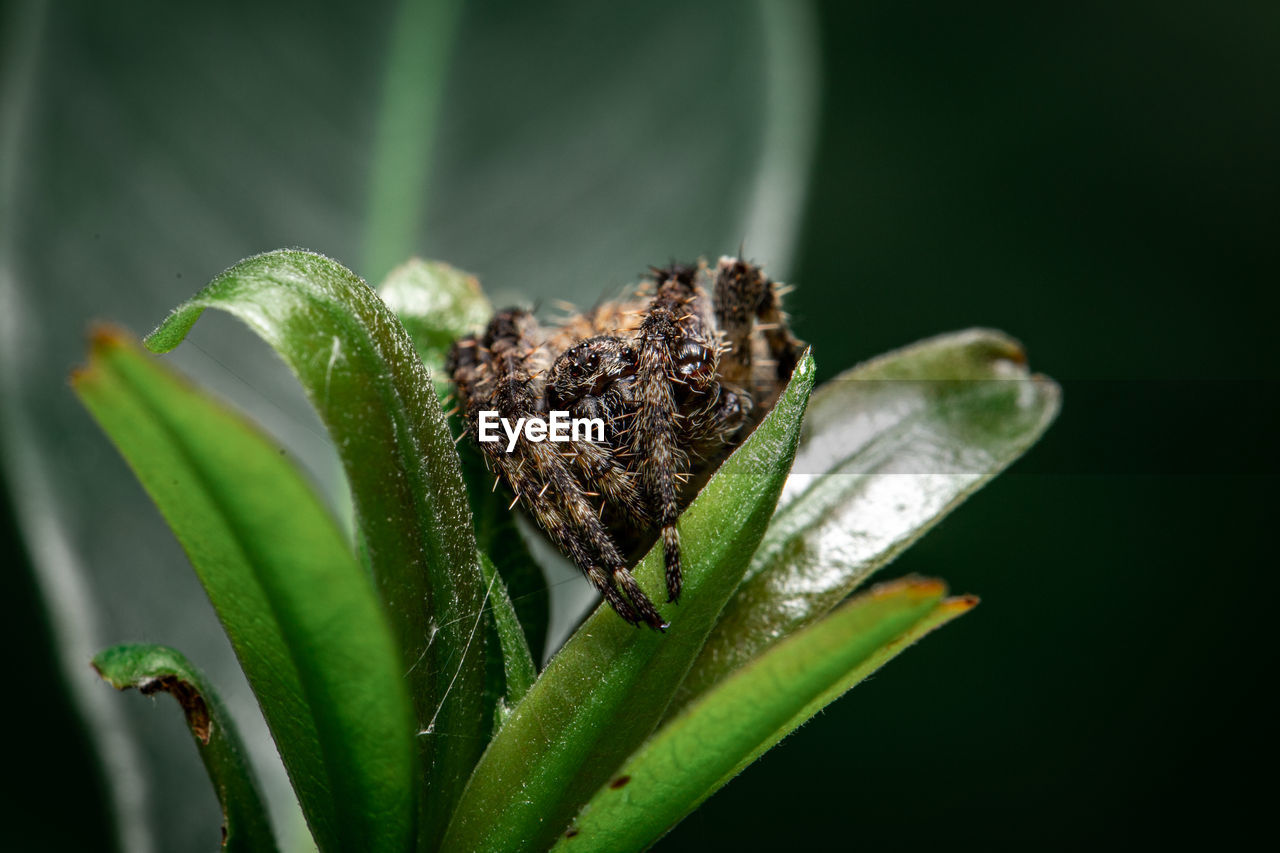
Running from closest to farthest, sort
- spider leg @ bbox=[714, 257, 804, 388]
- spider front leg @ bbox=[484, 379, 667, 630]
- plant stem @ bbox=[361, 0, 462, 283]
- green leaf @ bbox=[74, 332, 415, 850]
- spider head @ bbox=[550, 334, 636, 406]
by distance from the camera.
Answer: green leaf @ bbox=[74, 332, 415, 850]
spider front leg @ bbox=[484, 379, 667, 630]
spider head @ bbox=[550, 334, 636, 406]
spider leg @ bbox=[714, 257, 804, 388]
plant stem @ bbox=[361, 0, 462, 283]

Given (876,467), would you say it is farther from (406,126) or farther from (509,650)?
(406,126)

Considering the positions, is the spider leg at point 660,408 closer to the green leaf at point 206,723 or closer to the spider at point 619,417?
the spider at point 619,417

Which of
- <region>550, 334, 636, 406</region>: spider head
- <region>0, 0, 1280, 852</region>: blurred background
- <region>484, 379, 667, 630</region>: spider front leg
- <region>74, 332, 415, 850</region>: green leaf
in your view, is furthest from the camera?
<region>0, 0, 1280, 852</region>: blurred background

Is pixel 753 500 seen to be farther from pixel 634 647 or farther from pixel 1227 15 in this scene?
pixel 1227 15

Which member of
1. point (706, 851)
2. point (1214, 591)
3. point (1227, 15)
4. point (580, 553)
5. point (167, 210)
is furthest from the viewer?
point (1227, 15)

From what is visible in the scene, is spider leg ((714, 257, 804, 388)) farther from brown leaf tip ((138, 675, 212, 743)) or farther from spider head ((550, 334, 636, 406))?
brown leaf tip ((138, 675, 212, 743))

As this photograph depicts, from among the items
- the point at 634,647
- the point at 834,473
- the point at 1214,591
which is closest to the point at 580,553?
the point at 634,647

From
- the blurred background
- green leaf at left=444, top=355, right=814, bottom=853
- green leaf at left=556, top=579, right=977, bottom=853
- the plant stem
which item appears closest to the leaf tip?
green leaf at left=556, top=579, right=977, bottom=853
